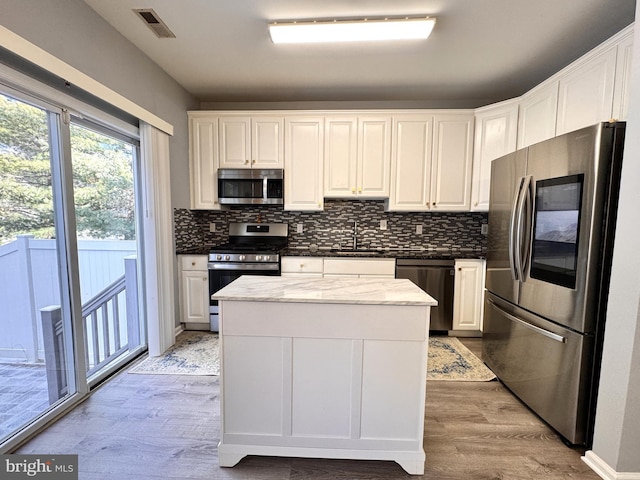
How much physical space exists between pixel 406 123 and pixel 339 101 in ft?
2.90

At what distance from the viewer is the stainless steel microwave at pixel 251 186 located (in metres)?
3.30

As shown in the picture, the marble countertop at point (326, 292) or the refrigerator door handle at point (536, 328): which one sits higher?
the marble countertop at point (326, 292)

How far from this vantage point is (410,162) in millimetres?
3256

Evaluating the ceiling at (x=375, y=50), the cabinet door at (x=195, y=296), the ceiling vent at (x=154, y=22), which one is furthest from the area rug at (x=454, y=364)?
the ceiling vent at (x=154, y=22)

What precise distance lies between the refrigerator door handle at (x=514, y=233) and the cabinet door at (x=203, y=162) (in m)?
2.92

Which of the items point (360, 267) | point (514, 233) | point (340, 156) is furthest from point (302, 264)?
point (514, 233)

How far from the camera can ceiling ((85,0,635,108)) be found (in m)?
1.91

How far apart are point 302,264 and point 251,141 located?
1536mm

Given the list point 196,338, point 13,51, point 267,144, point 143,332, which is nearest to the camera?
point 13,51

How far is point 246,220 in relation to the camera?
12.0 ft

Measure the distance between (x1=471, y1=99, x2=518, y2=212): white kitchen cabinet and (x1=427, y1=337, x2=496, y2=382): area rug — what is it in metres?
1.52

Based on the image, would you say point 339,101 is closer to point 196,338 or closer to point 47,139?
point 47,139

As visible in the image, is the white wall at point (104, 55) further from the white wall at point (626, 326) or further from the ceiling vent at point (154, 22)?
the white wall at point (626, 326)

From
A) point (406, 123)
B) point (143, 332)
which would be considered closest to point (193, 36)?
point (406, 123)
